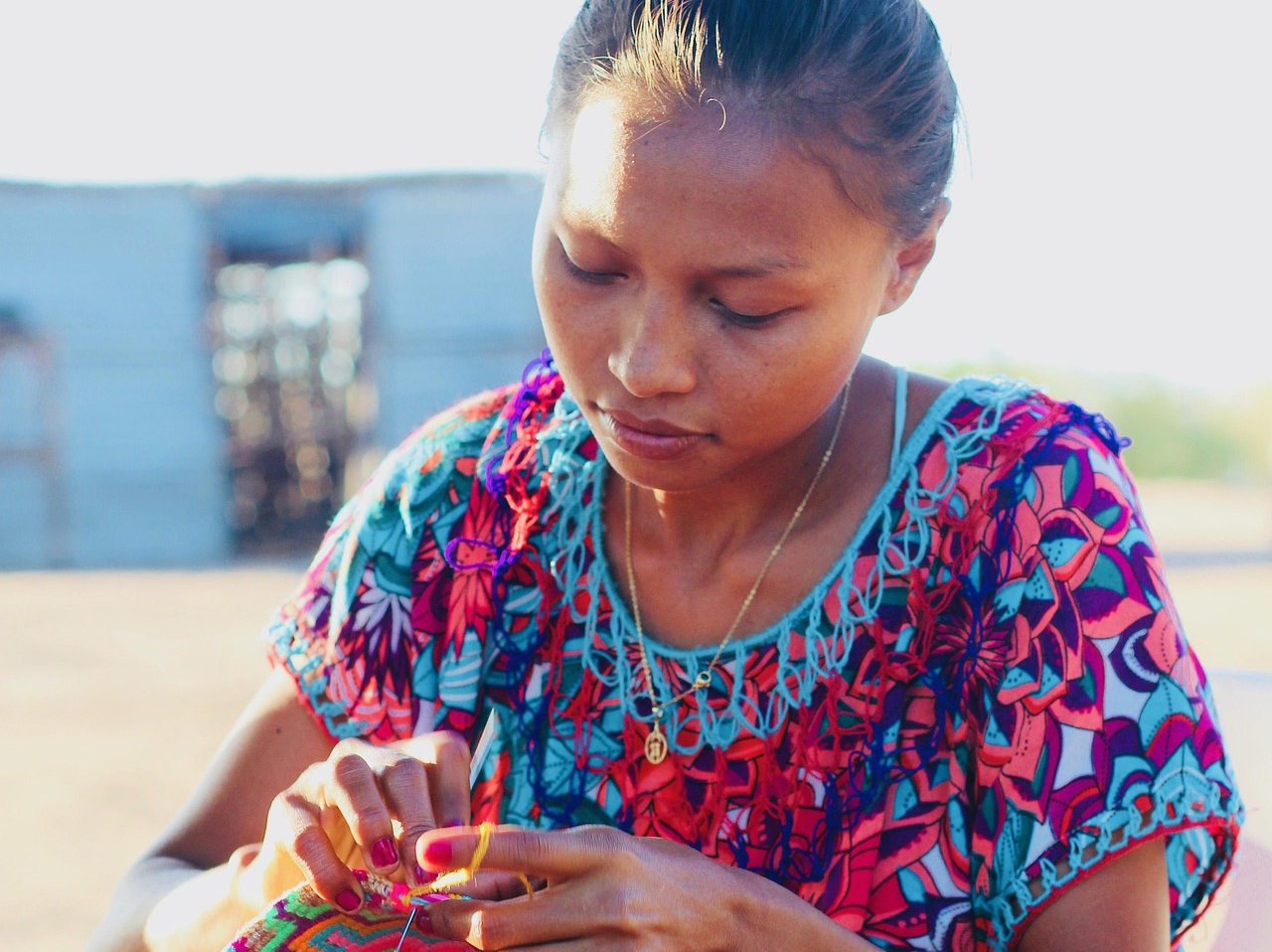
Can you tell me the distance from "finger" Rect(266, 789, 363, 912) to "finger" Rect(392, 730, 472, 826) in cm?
11

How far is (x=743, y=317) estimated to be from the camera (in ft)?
4.55

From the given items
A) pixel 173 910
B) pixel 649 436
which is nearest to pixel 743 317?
pixel 649 436

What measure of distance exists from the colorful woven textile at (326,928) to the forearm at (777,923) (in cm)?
30

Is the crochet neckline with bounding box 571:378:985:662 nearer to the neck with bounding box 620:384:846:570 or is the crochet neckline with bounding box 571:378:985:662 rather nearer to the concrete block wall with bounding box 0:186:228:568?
the neck with bounding box 620:384:846:570

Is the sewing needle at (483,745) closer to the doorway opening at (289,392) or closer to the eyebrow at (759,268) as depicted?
the eyebrow at (759,268)

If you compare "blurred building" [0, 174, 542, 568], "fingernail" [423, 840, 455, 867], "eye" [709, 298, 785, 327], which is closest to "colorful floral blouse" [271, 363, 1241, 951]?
"eye" [709, 298, 785, 327]

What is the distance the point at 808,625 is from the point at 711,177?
1.95 feet

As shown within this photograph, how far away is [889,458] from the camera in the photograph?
167 centimetres

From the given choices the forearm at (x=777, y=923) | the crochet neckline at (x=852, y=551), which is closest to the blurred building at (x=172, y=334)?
the crochet neckline at (x=852, y=551)

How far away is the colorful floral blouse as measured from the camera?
1.42m

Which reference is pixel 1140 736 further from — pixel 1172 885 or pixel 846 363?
pixel 846 363

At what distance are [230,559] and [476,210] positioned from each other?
15.7 ft

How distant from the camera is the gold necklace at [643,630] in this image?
1.63m

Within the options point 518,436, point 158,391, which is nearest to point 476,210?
point 158,391
